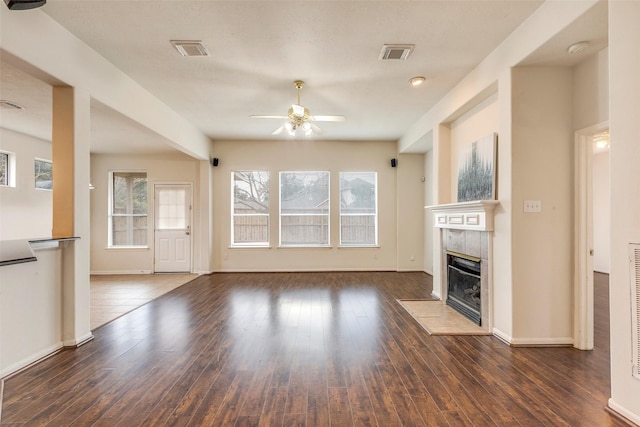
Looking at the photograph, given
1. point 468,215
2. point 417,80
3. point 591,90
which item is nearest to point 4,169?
point 417,80

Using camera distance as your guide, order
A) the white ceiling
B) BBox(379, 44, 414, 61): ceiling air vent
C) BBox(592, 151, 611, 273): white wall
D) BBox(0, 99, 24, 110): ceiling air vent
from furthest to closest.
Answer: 1. BBox(592, 151, 611, 273): white wall
2. BBox(0, 99, 24, 110): ceiling air vent
3. BBox(379, 44, 414, 61): ceiling air vent
4. the white ceiling

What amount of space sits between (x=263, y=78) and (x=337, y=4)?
1572mm

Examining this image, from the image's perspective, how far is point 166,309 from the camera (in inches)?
168

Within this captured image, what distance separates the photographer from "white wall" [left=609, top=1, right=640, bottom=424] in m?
1.88

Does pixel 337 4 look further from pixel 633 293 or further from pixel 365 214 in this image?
pixel 365 214

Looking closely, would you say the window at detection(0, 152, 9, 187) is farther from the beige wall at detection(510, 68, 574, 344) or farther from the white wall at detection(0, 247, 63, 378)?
the beige wall at detection(510, 68, 574, 344)

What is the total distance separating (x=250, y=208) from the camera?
716cm

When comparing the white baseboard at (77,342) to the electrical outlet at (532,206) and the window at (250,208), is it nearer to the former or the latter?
the window at (250,208)

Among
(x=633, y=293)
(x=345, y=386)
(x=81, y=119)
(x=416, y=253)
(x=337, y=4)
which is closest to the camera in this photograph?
(x=633, y=293)

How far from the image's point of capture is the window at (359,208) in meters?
7.17

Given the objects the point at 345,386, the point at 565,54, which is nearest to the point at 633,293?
the point at 345,386

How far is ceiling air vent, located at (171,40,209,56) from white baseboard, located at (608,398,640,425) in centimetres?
431

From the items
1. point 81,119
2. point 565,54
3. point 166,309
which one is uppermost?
point 565,54

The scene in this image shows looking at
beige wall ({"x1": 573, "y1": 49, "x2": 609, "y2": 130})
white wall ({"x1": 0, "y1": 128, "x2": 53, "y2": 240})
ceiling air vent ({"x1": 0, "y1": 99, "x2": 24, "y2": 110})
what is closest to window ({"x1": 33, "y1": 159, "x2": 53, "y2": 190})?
white wall ({"x1": 0, "y1": 128, "x2": 53, "y2": 240})
